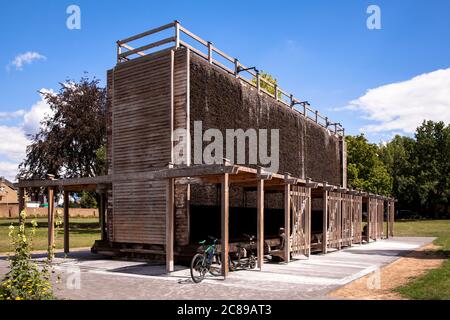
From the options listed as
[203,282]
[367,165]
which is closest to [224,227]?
[203,282]

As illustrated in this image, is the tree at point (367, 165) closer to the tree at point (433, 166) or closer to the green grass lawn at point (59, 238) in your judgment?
the tree at point (433, 166)

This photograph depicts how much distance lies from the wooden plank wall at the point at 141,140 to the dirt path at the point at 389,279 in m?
6.66

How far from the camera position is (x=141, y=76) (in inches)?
614

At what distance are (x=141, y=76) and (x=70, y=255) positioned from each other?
23.9ft

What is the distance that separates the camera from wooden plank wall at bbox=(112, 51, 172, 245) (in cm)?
1455

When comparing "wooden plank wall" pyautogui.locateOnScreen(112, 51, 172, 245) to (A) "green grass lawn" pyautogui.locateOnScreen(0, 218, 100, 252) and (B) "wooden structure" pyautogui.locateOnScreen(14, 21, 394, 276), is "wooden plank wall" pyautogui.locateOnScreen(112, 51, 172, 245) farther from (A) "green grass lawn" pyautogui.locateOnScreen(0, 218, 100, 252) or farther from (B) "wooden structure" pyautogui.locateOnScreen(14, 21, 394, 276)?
(A) "green grass lawn" pyautogui.locateOnScreen(0, 218, 100, 252)

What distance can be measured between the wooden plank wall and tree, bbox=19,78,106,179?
17.8 metres

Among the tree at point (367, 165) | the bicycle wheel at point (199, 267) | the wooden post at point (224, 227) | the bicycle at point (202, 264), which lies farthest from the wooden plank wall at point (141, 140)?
the tree at point (367, 165)

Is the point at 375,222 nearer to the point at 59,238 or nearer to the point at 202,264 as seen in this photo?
the point at 202,264
